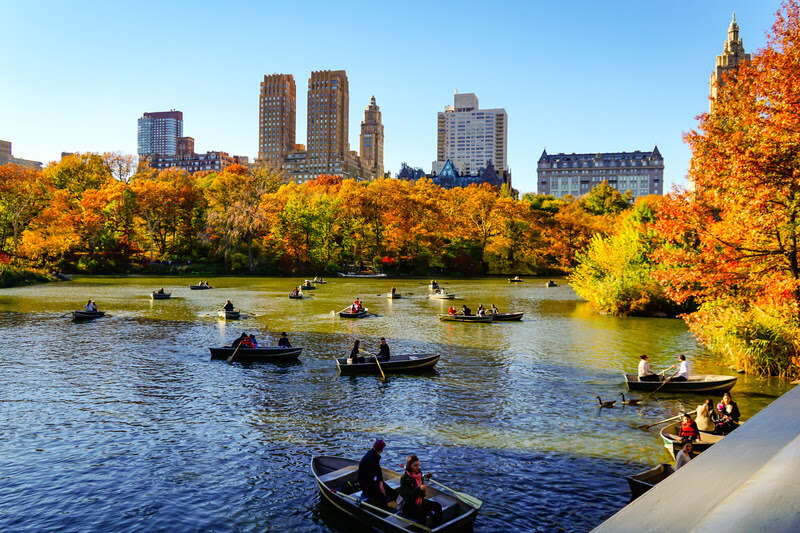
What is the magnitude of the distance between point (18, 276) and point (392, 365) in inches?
3034

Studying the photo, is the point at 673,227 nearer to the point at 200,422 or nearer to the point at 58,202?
the point at 200,422

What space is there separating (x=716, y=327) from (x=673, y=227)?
7.39 meters

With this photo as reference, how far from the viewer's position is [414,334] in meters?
41.3

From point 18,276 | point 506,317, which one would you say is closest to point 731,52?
point 506,317

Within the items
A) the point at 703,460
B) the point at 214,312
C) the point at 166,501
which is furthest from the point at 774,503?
the point at 214,312

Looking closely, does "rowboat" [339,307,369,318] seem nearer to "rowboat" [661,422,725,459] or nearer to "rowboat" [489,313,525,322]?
"rowboat" [489,313,525,322]

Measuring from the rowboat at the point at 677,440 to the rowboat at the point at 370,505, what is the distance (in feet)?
24.6

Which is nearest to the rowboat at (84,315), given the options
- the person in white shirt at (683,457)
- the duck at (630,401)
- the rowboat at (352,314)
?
the rowboat at (352,314)

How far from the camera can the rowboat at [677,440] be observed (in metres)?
16.8

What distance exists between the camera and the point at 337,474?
15164mm

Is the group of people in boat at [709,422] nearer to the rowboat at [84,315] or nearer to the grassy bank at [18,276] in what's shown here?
the rowboat at [84,315]

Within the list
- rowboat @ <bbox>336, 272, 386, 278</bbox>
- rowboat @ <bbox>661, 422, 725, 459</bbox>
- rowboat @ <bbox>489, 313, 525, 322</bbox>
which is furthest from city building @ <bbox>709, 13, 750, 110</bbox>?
rowboat @ <bbox>661, 422, 725, 459</bbox>

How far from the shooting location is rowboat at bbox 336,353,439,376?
28578mm

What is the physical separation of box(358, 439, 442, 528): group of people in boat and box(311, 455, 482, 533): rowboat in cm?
19
